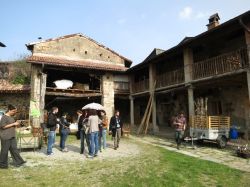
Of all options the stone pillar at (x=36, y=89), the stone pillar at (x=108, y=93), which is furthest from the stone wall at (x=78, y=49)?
the stone pillar at (x=108, y=93)

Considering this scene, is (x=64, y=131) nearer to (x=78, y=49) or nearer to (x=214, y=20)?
(x=78, y=49)

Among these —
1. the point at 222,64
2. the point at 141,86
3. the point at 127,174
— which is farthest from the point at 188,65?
the point at 127,174

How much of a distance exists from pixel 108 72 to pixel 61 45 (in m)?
4.30

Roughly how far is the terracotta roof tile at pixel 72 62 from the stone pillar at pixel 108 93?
93 cm

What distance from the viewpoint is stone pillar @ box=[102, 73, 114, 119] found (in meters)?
19.5

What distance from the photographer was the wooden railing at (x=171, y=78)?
15.8 m

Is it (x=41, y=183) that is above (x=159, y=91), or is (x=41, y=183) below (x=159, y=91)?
below

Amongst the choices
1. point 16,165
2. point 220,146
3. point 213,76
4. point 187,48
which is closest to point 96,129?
point 16,165

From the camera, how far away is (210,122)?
445 inches

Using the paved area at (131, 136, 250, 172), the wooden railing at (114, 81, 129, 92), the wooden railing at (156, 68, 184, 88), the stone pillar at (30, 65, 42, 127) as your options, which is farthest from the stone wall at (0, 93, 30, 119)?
→ the paved area at (131, 136, 250, 172)

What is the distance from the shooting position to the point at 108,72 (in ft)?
65.6

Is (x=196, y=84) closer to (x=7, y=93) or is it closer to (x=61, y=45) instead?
(x=61, y=45)

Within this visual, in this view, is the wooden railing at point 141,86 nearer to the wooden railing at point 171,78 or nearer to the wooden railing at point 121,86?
the wooden railing at point 121,86

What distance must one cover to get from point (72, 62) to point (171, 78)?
7.41 metres
